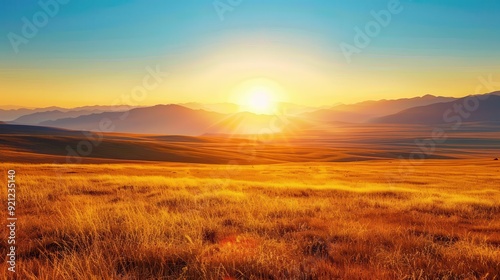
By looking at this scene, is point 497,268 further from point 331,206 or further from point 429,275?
point 331,206

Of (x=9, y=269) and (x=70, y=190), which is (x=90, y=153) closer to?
(x=70, y=190)

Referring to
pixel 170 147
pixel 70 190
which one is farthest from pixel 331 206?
pixel 170 147

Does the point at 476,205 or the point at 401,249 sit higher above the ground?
the point at 401,249

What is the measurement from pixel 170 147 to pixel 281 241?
103 metres

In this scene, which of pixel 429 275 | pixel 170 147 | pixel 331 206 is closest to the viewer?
pixel 429 275

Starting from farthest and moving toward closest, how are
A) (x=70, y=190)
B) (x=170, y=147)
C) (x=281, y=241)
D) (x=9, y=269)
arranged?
(x=170, y=147) < (x=70, y=190) < (x=281, y=241) < (x=9, y=269)

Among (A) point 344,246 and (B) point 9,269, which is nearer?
(B) point 9,269

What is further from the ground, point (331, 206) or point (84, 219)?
point (84, 219)

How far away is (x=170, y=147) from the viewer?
349 feet

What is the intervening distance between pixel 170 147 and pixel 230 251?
104 m

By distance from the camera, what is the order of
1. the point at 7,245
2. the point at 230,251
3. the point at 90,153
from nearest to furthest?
the point at 230,251 < the point at 7,245 < the point at 90,153

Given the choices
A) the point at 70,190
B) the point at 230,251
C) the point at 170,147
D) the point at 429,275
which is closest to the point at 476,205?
the point at 429,275

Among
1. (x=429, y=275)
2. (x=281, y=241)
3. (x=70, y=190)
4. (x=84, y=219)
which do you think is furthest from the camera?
(x=70, y=190)

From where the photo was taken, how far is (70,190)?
46.5 ft
